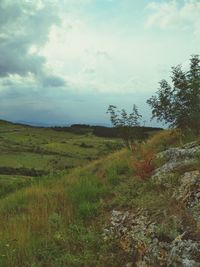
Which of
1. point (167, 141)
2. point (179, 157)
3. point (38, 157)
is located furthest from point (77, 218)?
point (38, 157)

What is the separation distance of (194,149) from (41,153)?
54.4 metres

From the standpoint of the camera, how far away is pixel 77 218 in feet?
37.4

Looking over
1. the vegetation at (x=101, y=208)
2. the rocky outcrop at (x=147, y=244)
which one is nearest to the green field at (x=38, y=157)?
the vegetation at (x=101, y=208)

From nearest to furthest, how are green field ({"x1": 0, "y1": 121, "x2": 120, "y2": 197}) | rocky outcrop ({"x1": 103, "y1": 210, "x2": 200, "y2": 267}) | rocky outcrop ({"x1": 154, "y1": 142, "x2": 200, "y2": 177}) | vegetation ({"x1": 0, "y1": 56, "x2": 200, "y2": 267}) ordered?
rocky outcrop ({"x1": 103, "y1": 210, "x2": 200, "y2": 267}) < vegetation ({"x1": 0, "y1": 56, "x2": 200, "y2": 267}) < rocky outcrop ({"x1": 154, "y1": 142, "x2": 200, "y2": 177}) < green field ({"x1": 0, "y1": 121, "x2": 120, "y2": 197})

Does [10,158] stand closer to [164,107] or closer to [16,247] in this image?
[164,107]

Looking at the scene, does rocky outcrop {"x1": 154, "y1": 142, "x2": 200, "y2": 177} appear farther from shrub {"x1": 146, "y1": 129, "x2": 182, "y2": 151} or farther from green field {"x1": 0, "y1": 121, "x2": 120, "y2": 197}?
green field {"x1": 0, "y1": 121, "x2": 120, "y2": 197}

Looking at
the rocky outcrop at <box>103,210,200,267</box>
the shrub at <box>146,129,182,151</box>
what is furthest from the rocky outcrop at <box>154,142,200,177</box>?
the shrub at <box>146,129,182,151</box>

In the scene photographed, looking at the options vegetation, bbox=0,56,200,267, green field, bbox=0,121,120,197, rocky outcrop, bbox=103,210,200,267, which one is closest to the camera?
rocky outcrop, bbox=103,210,200,267

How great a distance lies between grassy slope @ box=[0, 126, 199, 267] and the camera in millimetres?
9133

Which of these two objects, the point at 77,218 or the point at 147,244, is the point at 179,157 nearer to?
the point at 77,218

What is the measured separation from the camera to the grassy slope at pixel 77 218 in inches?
360

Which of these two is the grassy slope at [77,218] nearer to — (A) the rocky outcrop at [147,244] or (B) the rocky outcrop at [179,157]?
(A) the rocky outcrop at [147,244]

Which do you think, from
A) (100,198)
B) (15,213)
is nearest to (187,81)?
(100,198)

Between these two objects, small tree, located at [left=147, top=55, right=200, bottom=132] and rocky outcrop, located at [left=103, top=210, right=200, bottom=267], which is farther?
small tree, located at [left=147, top=55, right=200, bottom=132]
